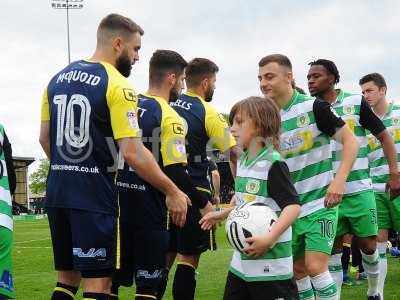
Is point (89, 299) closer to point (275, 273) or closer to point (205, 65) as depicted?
point (275, 273)

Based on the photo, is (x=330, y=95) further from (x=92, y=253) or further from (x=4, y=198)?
(x=4, y=198)

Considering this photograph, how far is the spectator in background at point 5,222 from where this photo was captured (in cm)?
Answer: 425

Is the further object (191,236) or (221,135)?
(221,135)

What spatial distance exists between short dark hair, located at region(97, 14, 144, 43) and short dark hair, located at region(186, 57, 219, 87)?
6.72 ft

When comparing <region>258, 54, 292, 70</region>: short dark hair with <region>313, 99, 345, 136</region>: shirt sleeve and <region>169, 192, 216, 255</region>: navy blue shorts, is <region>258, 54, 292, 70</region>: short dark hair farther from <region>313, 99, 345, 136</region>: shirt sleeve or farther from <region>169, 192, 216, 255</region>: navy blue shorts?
<region>169, 192, 216, 255</region>: navy blue shorts

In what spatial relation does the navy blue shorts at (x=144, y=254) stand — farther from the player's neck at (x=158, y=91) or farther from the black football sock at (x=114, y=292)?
the player's neck at (x=158, y=91)

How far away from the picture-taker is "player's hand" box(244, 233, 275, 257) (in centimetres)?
366

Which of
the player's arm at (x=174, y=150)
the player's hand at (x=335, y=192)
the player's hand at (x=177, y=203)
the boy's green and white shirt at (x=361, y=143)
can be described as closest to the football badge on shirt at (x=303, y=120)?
the player's hand at (x=335, y=192)

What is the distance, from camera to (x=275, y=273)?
3.83 metres

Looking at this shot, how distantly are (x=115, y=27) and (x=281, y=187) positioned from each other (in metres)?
1.80

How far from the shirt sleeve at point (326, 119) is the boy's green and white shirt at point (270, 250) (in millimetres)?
1447

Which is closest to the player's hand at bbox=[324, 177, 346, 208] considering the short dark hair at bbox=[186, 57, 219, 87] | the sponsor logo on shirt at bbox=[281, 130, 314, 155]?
the sponsor logo on shirt at bbox=[281, 130, 314, 155]

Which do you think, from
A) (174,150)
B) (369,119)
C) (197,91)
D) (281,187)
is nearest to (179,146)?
(174,150)

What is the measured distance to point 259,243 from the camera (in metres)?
3.66
